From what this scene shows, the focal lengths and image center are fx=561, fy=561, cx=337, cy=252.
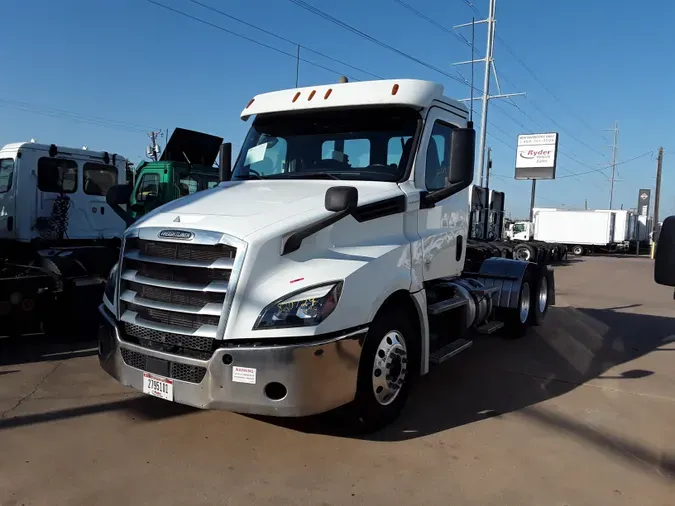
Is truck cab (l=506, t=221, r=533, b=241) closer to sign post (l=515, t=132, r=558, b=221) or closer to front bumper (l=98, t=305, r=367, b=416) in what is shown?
sign post (l=515, t=132, r=558, b=221)

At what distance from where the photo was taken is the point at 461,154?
483 cm

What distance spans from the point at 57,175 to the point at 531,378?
8.34 m

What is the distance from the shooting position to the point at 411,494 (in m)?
3.57

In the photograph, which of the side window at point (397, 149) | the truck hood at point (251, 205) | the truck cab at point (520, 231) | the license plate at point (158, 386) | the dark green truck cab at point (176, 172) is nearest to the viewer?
the license plate at point (158, 386)

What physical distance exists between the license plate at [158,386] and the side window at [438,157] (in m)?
2.80

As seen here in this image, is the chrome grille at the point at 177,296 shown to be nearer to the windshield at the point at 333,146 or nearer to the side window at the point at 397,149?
the windshield at the point at 333,146

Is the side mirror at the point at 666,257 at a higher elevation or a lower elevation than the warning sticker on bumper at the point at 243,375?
higher

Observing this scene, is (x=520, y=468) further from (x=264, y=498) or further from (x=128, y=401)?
(x=128, y=401)

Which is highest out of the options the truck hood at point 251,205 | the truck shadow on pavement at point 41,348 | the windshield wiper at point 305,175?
the windshield wiper at point 305,175

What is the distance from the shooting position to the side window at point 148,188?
454 inches

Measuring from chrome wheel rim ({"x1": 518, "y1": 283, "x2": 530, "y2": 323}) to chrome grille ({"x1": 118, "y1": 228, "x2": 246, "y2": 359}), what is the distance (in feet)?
18.4

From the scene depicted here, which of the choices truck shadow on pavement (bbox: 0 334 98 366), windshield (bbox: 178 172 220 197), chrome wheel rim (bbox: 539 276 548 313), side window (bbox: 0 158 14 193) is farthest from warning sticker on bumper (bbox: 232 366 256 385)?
windshield (bbox: 178 172 220 197)

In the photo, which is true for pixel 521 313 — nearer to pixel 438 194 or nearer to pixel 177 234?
pixel 438 194

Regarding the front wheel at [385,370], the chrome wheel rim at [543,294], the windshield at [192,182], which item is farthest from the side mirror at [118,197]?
the chrome wheel rim at [543,294]
